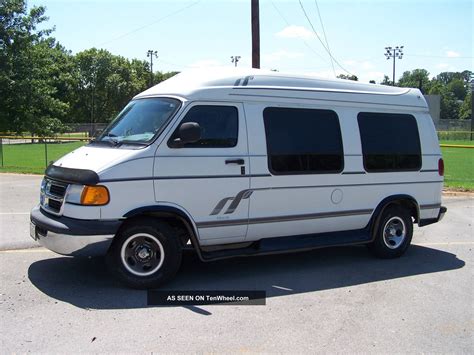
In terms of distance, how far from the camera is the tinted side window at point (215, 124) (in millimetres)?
5801

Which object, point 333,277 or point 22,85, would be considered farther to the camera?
point 22,85

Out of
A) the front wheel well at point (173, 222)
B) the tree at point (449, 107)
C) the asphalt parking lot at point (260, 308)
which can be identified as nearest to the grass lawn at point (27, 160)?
the asphalt parking lot at point (260, 308)

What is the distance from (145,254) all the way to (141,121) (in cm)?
155

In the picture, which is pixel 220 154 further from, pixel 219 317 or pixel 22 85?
pixel 22 85

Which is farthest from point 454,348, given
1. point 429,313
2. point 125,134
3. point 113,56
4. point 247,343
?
point 113,56

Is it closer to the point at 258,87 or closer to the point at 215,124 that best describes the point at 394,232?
the point at 258,87

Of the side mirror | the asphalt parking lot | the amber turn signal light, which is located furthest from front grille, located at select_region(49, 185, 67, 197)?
the side mirror

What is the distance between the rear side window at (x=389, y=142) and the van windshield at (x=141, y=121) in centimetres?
281

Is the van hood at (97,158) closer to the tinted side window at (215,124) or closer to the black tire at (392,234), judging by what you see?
the tinted side window at (215,124)

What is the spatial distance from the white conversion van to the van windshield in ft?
0.06

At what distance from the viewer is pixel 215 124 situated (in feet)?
19.4

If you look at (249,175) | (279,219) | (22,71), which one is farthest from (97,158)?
(22,71)

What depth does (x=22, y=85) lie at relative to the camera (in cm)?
2069

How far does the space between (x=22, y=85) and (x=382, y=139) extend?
17479 millimetres
